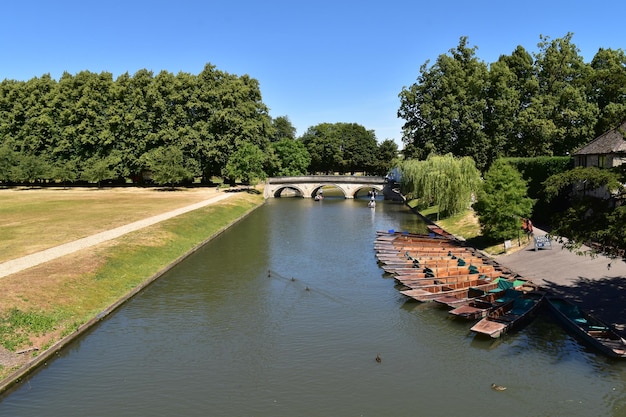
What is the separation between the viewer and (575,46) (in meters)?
72.6

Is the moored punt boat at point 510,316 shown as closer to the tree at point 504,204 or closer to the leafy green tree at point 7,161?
the tree at point 504,204

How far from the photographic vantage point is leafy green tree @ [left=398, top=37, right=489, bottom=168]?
271 feet

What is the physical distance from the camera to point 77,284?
29938 mm

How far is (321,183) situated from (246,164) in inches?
751

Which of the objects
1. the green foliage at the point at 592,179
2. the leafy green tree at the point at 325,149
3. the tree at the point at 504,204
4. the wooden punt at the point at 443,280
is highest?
the leafy green tree at the point at 325,149

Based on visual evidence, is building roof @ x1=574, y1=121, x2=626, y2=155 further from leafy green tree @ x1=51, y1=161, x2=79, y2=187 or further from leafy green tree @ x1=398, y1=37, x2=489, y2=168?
leafy green tree @ x1=51, y1=161, x2=79, y2=187

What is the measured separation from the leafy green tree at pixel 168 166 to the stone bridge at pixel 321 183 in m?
18.1

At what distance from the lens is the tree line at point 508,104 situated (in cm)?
6662

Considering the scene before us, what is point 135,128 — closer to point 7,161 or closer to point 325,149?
point 7,161

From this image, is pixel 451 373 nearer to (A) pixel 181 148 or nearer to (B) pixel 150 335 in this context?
(B) pixel 150 335

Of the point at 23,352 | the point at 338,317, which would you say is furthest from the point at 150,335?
→ the point at 338,317

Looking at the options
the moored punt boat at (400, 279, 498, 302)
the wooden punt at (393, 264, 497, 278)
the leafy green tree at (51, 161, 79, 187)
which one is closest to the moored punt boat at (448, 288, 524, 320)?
the moored punt boat at (400, 279, 498, 302)

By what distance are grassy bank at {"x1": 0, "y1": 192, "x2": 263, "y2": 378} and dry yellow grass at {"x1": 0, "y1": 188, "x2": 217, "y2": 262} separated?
221 cm

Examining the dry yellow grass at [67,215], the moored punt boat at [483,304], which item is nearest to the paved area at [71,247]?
the dry yellow grass at [67,215]
